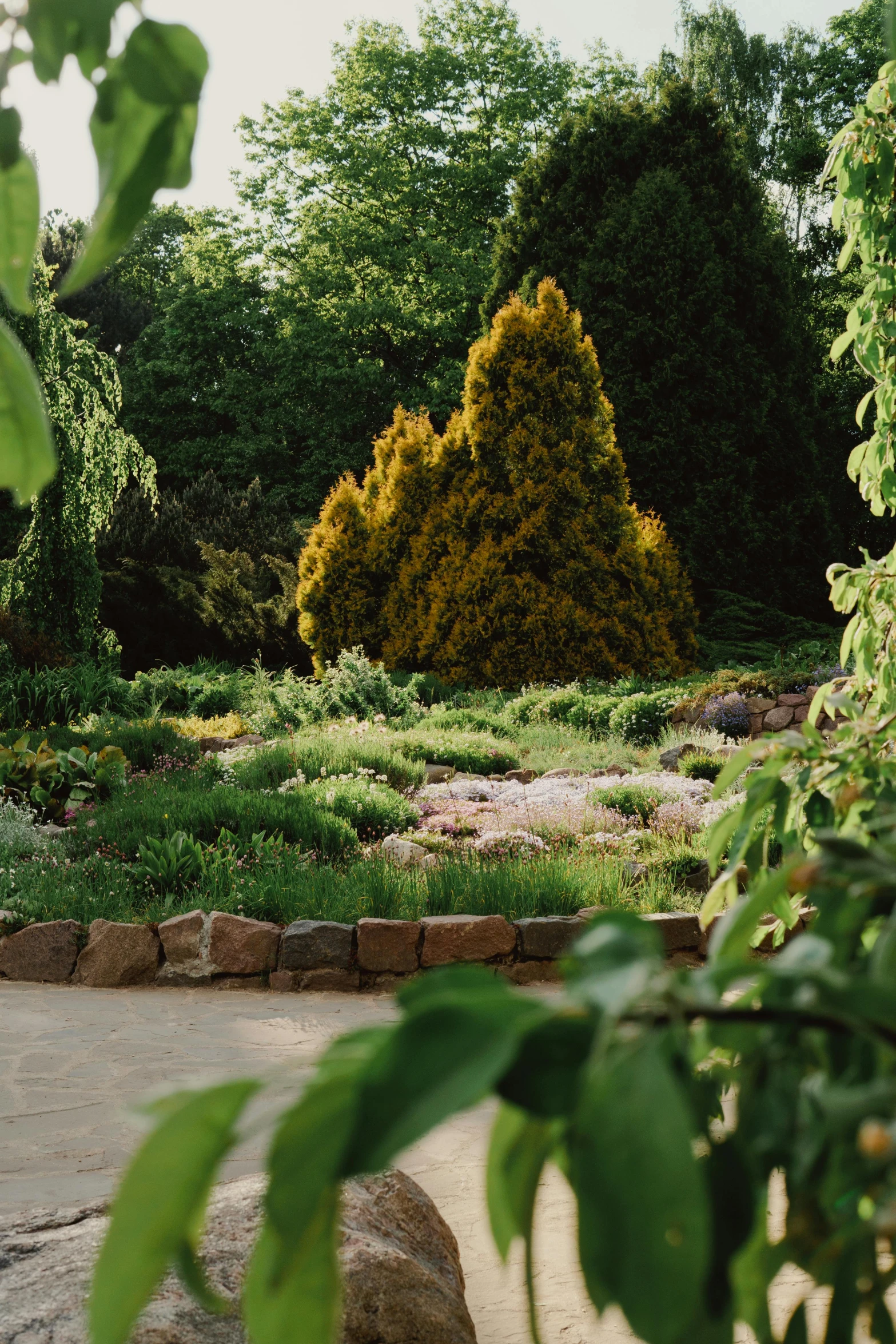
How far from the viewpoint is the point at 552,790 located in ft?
24.0

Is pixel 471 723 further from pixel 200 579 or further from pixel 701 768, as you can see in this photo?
pixel 200 579

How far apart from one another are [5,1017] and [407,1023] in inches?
175

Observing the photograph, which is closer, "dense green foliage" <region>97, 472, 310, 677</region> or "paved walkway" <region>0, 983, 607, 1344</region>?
"paved walkway" <region>0, 983, 607, 1344</region>

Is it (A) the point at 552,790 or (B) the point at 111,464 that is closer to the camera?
(A) the point at 552,790

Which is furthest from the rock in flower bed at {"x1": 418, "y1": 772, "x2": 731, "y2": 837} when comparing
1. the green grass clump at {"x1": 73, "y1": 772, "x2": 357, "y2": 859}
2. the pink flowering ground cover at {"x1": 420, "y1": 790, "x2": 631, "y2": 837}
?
the green grass clump at {"x1": 73, "y1": 772, "x2": 357, "y2": 859}

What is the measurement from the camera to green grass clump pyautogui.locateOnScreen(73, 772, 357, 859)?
6.04 metres

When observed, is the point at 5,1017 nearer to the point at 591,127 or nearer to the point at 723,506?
the point at 723,506

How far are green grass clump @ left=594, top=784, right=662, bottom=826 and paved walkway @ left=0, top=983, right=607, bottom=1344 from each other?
260 cm

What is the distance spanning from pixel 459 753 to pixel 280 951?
11.9 feet

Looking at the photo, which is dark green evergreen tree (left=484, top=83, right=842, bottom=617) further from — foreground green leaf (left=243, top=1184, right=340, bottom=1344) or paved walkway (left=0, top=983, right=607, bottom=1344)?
foreground green leaf (left=243, top=1184, right=340, bottom=1344)

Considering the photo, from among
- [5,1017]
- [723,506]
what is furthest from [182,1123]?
[723,506]

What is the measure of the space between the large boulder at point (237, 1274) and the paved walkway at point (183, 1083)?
18 centimetres

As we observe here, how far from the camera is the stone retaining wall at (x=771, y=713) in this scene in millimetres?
9328

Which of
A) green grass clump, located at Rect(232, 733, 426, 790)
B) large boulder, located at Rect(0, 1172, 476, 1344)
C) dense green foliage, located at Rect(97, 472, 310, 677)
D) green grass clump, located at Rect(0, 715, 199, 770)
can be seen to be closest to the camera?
large boulder, located at Rect(0, 1172, 476, 1344)
